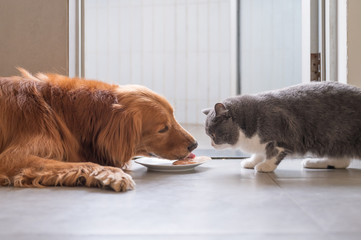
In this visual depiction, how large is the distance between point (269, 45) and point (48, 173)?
2.32 m

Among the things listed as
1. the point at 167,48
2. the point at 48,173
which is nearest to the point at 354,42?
the point at 48,173

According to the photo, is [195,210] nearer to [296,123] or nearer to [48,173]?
[48,173]

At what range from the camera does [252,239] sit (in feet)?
3.35

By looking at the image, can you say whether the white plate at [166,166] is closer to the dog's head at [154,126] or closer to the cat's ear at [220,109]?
the dog's head at [154,126]

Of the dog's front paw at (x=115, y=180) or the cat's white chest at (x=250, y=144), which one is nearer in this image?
the dog's front paw at (x=115, y=180)

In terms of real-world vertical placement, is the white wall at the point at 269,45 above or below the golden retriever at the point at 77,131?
above

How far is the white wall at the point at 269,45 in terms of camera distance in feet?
10.7

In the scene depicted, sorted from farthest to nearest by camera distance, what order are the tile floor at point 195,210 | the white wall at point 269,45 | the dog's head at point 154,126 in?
the white wall at point 269,45 < the dog's head at point 154,126 < the tile floor at point 195,210

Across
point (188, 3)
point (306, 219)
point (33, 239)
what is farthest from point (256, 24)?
point (33, 239)

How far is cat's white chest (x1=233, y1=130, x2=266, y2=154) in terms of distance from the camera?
2.02 meters

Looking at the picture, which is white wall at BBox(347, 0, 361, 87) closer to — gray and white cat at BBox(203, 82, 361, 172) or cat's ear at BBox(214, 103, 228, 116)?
gray and white cat at BBox(203, 82, 361, 172)

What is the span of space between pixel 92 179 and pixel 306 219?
823 mm

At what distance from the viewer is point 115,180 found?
1.59m

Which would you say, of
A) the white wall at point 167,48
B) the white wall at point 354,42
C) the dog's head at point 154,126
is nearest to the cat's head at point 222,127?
the dog's head at point 154,126
